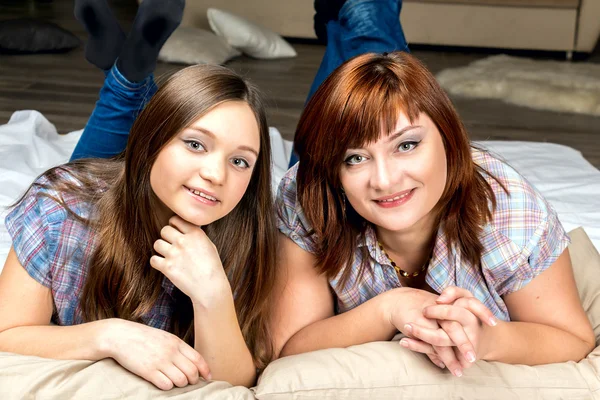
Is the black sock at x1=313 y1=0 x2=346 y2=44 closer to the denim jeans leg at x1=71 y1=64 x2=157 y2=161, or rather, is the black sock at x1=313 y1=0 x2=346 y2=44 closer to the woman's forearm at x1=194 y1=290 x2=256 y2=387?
the denim jeans leg at x1=71 y1=64 x2=157 y2=161

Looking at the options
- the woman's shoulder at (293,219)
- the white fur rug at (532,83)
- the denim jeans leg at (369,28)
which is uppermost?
the denim jeans leg at (369,28)

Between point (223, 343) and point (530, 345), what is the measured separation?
A: 535 millimetres

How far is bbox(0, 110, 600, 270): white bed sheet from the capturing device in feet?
7.56

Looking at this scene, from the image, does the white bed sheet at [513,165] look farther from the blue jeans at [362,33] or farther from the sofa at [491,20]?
the sofa at [491,20]

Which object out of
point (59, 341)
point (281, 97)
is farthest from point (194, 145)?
point (281, 97)

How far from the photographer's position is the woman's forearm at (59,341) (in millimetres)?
1347

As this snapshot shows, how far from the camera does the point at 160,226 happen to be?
152cm

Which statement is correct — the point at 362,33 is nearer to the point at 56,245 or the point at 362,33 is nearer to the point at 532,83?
the point at 56,245

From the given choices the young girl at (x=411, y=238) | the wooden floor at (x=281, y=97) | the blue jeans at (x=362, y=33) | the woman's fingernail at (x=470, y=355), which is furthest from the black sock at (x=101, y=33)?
the woman's fingernail at (x=470, y=355)

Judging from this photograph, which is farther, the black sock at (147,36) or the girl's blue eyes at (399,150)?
the black sock at (147,36)

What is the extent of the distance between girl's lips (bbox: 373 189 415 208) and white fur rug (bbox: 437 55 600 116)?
3112 mm

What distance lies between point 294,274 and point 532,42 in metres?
4.15

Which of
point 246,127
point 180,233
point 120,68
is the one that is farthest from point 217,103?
point 120,68

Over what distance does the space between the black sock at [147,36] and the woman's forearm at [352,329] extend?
0.85 m
